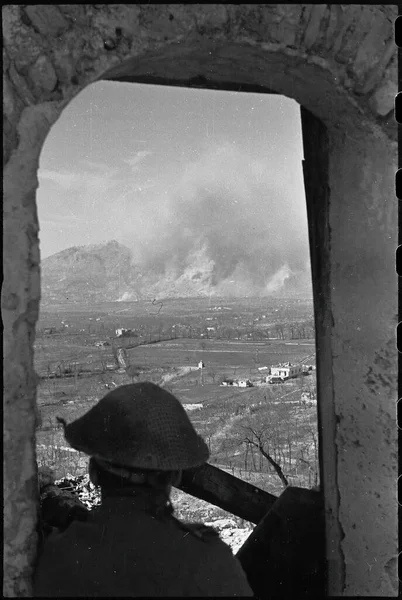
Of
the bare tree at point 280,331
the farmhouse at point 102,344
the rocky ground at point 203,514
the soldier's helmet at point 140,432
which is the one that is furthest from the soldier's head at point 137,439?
the bare tree at point 280,331

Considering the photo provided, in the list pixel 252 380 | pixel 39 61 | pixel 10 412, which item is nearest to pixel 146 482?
pixel 10 412

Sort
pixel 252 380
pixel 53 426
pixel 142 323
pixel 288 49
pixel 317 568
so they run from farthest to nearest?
pixel 252 380 → pixel 142 323 → pixel 53 426 → pixel 317 568 → pixel 288 49

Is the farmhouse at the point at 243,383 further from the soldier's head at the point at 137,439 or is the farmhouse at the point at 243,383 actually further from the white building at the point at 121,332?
the soldier's head at the point at 137,439

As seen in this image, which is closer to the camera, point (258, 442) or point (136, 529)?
point (136, 529)

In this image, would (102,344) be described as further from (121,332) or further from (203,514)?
(203,514)

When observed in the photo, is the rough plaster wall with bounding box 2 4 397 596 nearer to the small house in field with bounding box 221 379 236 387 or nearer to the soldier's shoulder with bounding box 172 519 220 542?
the soldier's shoulder with bounding box 172 519 220 542

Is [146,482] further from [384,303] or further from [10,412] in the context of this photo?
[384,303]

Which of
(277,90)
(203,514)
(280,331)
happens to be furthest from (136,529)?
(280,331)
